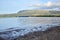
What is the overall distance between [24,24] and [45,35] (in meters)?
0.30

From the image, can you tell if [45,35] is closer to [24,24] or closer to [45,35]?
[45,35]

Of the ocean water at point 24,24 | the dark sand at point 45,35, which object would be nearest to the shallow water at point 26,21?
the ocean water at point 24,24

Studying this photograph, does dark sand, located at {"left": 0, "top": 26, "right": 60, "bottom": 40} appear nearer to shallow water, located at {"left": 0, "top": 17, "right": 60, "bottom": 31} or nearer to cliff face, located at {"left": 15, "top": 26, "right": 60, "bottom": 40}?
cliff face, located at {"left": 15, "top": 26, "right": 60, "bottom": 40}

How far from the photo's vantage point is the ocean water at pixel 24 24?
1.44 metres

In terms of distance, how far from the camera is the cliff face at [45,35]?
1443 mm

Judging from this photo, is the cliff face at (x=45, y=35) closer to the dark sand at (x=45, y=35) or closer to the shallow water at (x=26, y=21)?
the dark sand at (x=45, y=35)

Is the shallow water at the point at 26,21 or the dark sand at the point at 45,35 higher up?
the shallow water at the point at 26,21

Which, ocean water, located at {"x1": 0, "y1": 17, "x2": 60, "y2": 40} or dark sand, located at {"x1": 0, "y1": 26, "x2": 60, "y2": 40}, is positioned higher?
ocean water, located at {"x1": 0, "y1": 17, "x2": 60, "y2": 40}

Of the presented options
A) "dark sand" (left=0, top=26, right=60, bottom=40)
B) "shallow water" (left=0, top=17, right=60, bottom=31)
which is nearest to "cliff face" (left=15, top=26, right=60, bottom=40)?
"dark sand" (left=0, top=26, right=60, bottom=40)

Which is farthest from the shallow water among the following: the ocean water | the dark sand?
the dark sand

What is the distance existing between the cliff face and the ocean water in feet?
0.15

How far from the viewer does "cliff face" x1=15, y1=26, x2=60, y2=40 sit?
1443mm

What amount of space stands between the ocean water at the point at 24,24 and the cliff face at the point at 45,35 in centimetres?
5

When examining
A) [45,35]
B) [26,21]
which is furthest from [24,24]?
[45,35]
